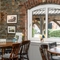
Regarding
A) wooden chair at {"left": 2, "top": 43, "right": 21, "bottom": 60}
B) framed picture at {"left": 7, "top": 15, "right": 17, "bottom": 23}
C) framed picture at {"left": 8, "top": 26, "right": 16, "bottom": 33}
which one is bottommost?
wooden chair at {"left": 2, "top": 43, "right": 21, "bottom": 60}

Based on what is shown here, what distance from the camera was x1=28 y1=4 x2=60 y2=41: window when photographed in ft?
18.8

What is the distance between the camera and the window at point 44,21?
5.73m

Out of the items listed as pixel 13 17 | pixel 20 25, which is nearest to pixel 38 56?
pixel 20 25

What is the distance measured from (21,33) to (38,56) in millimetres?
949

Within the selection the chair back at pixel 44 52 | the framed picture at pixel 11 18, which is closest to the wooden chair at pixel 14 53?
the chair back at pixel 44 52

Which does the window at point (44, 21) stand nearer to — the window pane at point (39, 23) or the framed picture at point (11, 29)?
the window pane at point (39, 23)

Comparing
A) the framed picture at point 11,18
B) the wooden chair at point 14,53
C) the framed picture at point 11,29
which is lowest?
the wooden chair at point 14,53

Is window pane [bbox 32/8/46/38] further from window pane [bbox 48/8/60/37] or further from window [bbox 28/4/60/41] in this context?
window pane [bbox 48/8/60/37]

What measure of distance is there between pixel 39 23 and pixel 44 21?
184 mm

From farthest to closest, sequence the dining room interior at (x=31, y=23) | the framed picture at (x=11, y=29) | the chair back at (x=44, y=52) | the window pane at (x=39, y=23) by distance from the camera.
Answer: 1. the framed picture at (x=11, y=29)
2. the window pane at (x=39, y=23)
3. the dining room interior at (x=31, y=23)
4. the chair back at (x=44, y=52)

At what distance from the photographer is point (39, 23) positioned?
19.4 ft

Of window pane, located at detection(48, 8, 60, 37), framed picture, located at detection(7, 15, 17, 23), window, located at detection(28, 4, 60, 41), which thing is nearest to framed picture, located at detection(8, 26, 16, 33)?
framed picture, located at detection(7, 15, 17, 23)

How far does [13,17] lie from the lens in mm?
5973

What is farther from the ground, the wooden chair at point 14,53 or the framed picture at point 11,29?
the framed picture at point 11,29
